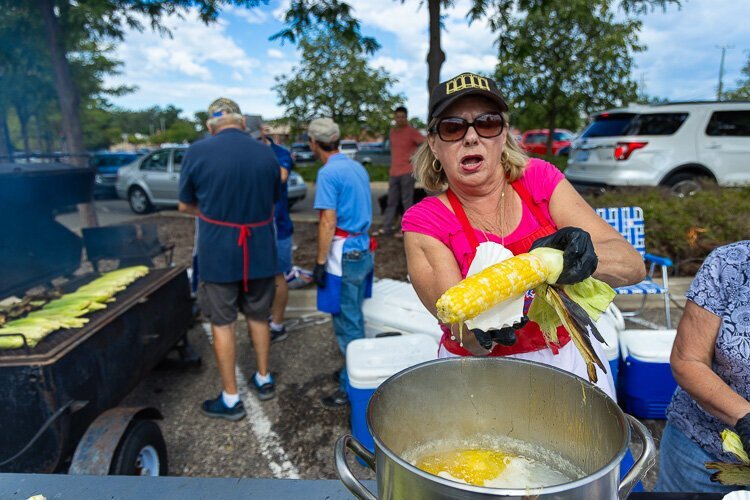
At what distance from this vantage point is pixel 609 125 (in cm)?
873

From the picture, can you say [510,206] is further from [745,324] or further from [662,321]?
[662,321]

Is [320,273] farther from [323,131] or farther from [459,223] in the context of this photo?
[459,223]

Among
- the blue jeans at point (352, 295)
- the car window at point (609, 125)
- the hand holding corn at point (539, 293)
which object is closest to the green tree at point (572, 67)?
the car window at point (609, 125)

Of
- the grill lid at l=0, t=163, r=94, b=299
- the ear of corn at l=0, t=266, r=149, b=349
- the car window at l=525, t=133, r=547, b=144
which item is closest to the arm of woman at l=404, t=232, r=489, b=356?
the ear of corn at l=0, t=266, r=149, b=349

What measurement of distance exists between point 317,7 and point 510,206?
16.6ft

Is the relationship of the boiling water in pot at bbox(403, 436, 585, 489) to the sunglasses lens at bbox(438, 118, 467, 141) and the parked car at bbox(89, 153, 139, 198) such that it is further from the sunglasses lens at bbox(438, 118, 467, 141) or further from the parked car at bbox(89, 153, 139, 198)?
the parked car at bbox(89, 153, 139, 198)

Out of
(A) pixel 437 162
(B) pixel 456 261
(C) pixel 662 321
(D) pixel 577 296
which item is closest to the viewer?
(D) pixel 577 296

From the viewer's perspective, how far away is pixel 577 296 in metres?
1.34

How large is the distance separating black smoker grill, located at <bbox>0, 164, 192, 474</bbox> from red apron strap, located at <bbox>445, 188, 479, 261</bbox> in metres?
1.93

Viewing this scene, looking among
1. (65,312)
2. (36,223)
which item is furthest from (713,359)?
(36,223)

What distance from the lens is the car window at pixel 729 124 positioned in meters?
8.30

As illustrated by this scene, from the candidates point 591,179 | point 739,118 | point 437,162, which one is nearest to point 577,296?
point 437,162

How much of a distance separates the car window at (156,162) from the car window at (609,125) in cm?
1048

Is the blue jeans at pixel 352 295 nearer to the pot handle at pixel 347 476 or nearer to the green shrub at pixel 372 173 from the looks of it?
the pot handle at pixel 347 476
